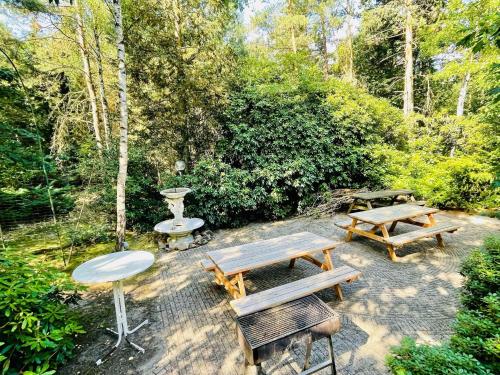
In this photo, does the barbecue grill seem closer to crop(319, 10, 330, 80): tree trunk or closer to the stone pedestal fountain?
the stone pedestal fountain

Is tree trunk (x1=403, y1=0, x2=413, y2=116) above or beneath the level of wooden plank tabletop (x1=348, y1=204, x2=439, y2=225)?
above

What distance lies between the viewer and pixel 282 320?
7.20 feet

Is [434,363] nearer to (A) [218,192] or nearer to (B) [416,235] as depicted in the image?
(B) [416,235]

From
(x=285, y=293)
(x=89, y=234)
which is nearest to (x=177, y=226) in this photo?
(x=89, y=234)

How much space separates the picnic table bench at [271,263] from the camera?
2.78 metres

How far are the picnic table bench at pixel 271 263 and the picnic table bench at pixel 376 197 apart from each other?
131 inches

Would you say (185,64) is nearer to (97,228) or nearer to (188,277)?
(97,228)

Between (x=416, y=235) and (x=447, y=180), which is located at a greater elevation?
(x=447, y=180)

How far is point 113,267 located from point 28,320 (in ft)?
2.80

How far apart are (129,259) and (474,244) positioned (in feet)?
21.9

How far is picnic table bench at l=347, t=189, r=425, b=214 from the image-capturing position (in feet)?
22.4

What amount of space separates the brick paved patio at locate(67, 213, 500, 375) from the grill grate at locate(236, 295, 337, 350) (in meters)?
0.69

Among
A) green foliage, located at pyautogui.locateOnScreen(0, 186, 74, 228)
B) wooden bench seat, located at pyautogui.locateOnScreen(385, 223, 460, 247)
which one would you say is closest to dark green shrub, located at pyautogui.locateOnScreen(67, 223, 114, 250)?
green foliage, located at pyautogui.locateOnScreen(0, 186, 74, 228)

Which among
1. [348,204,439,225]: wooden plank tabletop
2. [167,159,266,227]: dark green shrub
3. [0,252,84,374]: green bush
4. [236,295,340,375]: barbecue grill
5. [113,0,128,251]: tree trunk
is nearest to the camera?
[236,295,340,375]: barbecue grill
